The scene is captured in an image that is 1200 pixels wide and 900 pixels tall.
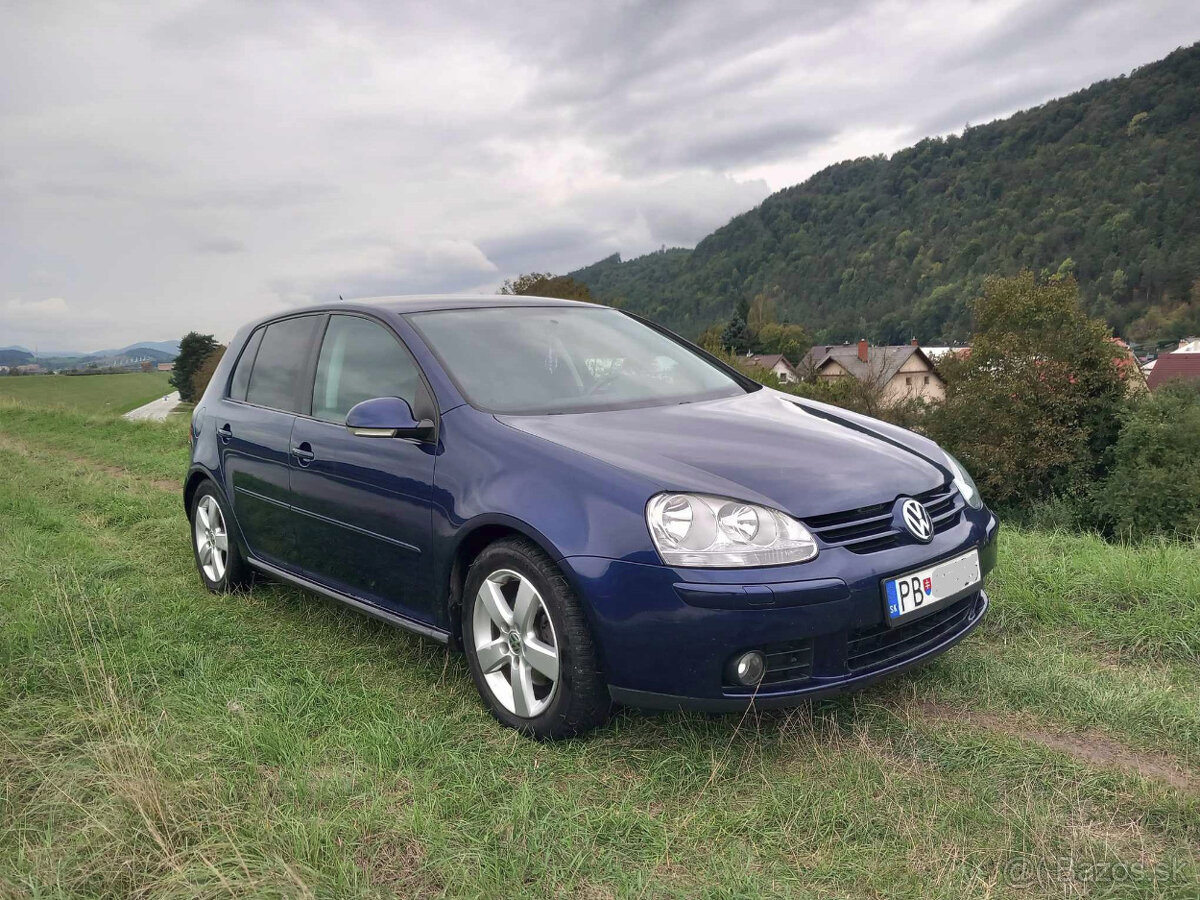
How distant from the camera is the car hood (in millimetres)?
2662

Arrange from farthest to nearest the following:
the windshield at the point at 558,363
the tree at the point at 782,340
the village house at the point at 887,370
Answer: the tree at the point at 782,340 → the village house at the point at 887,370 → the windshield at the point at 558,363

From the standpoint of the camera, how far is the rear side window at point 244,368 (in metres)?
Answer: 4.58

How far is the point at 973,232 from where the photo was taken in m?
103

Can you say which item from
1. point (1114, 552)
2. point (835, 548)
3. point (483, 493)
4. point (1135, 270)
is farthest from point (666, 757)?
point (1135, 270)

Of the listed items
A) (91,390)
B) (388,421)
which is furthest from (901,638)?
(91,390)

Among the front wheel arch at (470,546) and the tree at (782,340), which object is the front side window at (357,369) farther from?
the tree at (782,340)

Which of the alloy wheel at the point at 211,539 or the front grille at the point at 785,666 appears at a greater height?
the alloy wheel at the point at 211,539

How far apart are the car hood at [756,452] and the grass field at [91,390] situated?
1894cm

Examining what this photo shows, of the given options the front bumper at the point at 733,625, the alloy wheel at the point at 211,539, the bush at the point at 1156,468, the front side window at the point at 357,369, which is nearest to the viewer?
the front bumper at the point at 733,625

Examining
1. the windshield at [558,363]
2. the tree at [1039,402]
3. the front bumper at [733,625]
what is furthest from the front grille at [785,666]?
the tree at [1039,402]

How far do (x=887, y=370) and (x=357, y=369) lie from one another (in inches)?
1466

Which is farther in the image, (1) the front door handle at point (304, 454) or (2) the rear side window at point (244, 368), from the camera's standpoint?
(2) the rear side window at point (244, 368)

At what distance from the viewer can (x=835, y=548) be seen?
8.48ft

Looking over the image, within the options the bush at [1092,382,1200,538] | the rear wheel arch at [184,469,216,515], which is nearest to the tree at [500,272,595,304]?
the bush at [1092,382,1200,538]
